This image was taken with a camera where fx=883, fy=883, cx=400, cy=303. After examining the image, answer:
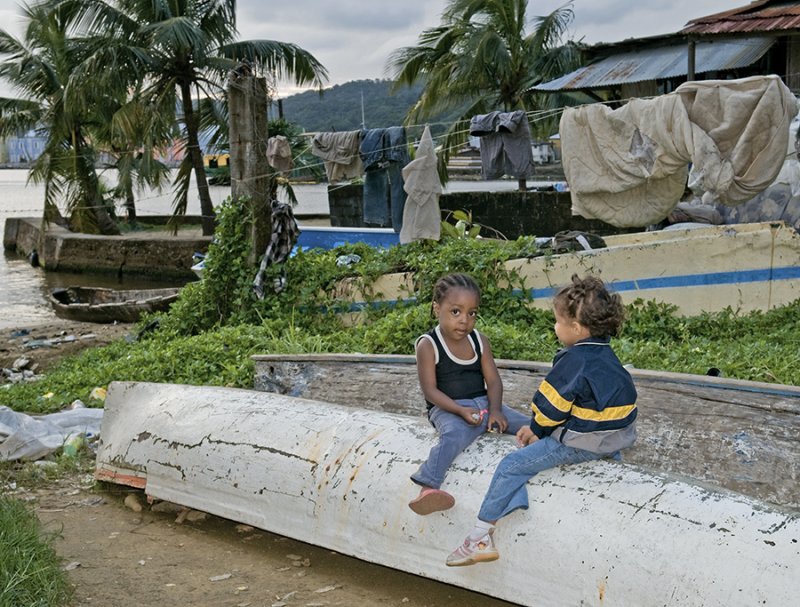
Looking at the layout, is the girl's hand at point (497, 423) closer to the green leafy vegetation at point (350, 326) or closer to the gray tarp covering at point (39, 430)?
the green leafy vegetation at point (350, 326)

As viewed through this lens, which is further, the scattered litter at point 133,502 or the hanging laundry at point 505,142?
the hanging laundry at point 505,142

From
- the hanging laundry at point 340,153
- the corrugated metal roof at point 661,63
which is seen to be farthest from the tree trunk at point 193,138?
the hanging laundry at point 340,153

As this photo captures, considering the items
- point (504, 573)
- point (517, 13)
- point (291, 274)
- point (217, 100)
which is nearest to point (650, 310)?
point (291, 274)

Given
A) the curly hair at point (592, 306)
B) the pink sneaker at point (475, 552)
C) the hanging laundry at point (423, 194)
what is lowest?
the pink sneaker at point (475, 552)

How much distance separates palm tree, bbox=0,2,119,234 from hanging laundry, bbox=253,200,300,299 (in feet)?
48.0

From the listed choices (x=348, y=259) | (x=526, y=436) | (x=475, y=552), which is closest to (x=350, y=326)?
(x=348, y=259)

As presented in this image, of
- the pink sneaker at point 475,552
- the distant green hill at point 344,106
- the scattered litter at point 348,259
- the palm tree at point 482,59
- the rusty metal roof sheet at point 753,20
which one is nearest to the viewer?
the pink sneaker at point 475,552

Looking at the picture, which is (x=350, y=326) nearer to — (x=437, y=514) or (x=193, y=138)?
(x=437, y=514)

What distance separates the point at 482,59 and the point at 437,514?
16021 mm

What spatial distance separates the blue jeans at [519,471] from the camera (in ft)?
11.9

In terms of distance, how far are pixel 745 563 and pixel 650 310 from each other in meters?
5.25

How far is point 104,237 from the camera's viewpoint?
24812 mm

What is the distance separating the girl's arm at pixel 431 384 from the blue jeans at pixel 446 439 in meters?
0.05

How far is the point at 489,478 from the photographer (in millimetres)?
3828
